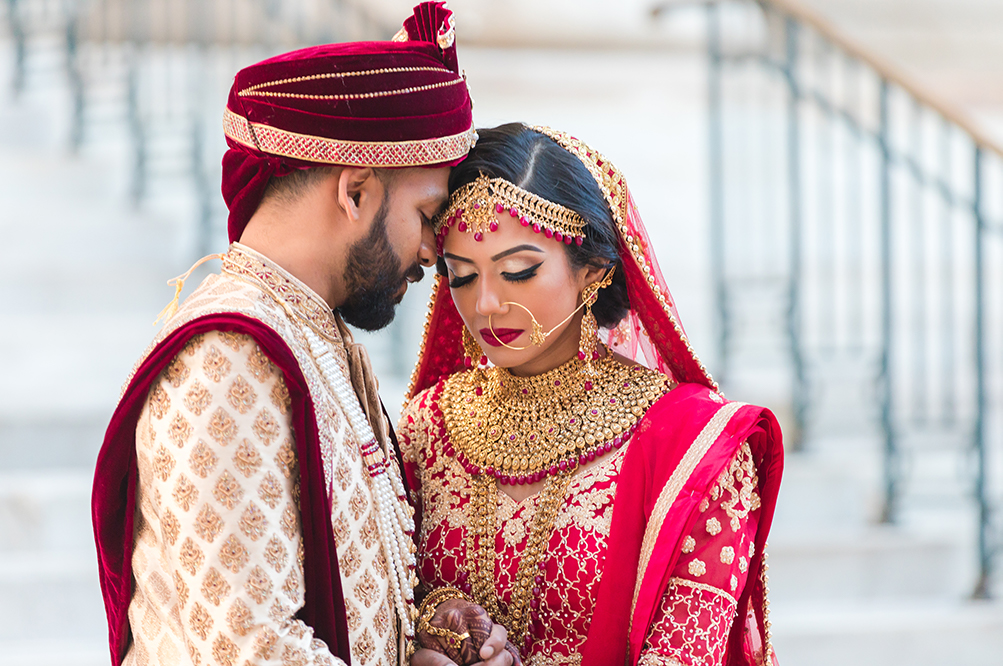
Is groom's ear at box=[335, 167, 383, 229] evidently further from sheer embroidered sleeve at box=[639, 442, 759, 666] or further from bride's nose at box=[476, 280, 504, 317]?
sheer embroidered sleeve at box=[639, 442, 759, 666]

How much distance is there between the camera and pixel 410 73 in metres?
1.43

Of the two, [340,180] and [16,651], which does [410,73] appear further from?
[16,651]

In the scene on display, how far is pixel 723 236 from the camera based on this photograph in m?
4.11

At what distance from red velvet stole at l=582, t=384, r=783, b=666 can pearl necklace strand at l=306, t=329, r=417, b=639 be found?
1.09 ft

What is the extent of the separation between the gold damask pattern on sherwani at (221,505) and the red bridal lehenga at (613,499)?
47 cm

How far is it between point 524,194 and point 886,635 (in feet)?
7.27

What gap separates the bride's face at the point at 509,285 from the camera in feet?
5.37

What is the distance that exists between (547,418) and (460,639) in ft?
1.50

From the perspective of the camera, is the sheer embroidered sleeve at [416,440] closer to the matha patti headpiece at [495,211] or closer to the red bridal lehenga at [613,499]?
the red bridal lehenga at [613,499]

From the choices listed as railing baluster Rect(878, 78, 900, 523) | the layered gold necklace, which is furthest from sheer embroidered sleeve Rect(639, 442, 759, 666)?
railing baluster Rect(878, 78, 900, 523)

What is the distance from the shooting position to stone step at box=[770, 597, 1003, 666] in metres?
2.99

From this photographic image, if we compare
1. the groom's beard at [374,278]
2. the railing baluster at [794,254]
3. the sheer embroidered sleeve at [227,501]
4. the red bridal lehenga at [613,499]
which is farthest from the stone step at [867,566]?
the sheer embroidered sleeve at [227,501]

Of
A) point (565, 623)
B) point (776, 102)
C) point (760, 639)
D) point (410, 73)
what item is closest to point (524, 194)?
point (410, 73)

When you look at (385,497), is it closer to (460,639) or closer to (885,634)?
(460,639)
